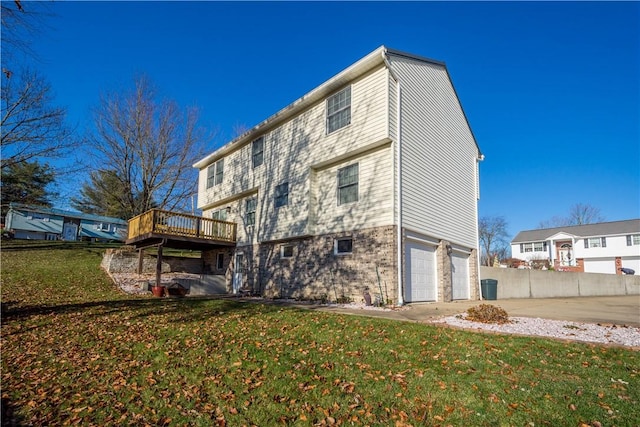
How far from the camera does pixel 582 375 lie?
445 cm

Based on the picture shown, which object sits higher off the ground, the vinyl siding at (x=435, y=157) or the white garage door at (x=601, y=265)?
the vinyl siding at (x=435, y=157)

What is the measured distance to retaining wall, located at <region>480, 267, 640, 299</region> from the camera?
57.7ft

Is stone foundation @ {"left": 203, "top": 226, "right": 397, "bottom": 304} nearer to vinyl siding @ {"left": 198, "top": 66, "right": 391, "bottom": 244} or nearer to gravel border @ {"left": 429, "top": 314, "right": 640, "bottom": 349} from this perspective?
vinyl siding @ {"left": 198, "top": 66, "right": 391, "bottom": 244}

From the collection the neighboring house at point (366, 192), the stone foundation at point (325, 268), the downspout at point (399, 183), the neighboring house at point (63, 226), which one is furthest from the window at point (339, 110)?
the neighboring house at point (63, 226)

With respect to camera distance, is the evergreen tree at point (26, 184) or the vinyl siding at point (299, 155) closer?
the vinyl siding at point (299, 155)

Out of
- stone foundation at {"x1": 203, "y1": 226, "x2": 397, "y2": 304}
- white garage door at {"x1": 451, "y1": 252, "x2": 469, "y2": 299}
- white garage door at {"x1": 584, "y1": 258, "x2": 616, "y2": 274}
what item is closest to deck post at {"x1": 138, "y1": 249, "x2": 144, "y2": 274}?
stone foundation at {"x1": 203, "y1": 226, "x2": 397, "y2": 304}

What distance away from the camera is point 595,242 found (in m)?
39.7

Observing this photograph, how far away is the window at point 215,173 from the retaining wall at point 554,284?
1537 centimetres

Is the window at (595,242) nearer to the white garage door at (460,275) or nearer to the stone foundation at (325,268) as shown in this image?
the white garage door at (460,275)

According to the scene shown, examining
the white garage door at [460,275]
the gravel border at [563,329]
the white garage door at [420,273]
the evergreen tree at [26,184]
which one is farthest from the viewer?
the evergreen tree at [26,184]

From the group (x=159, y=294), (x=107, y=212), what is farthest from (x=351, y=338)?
(x=107, y=212)

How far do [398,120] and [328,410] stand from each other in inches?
398

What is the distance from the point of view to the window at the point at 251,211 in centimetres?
1772

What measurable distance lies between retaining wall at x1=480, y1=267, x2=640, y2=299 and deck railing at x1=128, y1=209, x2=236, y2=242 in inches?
528
